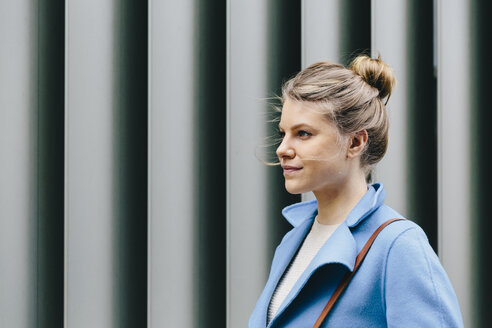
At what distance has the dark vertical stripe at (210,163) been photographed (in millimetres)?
2016

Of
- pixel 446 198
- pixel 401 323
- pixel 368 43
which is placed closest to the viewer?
pixel 401 323

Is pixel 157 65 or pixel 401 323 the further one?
pixel 157 65

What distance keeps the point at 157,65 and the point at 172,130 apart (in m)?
0.27

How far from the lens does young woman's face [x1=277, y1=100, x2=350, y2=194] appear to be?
1.14 meters

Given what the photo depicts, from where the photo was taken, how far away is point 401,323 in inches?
37.3

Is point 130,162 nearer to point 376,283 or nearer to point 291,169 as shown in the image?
point 291,169

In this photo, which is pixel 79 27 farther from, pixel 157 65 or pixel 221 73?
pixel 221 73

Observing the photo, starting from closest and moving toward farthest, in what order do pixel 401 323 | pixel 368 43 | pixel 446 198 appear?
pixel 401 323
pixel 446 198
pixel 368 43

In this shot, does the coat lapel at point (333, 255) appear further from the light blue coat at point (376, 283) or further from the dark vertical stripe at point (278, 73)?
the dark vertical stripe at point (278, 73)

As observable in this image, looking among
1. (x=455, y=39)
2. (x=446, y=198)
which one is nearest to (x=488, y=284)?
(x=446, y=198)

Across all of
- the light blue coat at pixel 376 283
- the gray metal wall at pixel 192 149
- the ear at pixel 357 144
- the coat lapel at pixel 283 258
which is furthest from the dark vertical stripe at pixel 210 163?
the ear at pixel 357 144

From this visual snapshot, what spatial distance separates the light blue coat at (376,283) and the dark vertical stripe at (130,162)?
0.99m

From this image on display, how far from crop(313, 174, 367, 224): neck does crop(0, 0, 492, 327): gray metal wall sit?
0.76 meters

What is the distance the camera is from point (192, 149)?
6.59 feet
